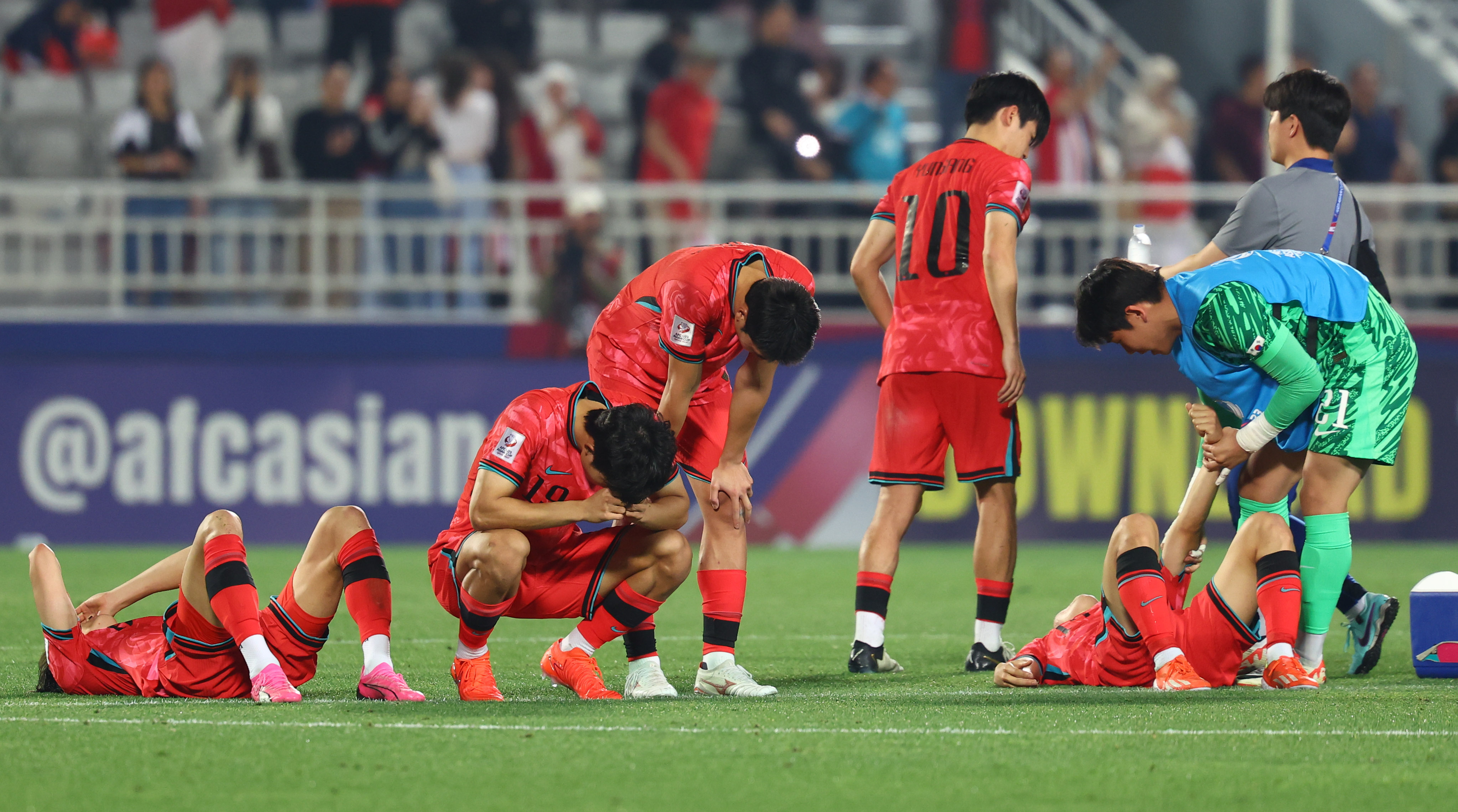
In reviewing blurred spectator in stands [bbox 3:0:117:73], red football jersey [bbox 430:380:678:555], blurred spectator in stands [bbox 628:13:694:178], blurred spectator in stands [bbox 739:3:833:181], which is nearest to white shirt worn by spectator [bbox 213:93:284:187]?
→ blurred spectator in stands [bbox 3:0:117:73]

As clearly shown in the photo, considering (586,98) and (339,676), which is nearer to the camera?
(339,676)

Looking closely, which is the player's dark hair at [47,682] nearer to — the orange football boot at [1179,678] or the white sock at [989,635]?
the white sock at [989,635]

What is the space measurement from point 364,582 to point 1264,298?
10.2 ft

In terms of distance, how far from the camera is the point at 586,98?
1762 cm

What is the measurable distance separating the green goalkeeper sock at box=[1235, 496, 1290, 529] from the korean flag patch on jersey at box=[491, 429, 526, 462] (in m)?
2.57

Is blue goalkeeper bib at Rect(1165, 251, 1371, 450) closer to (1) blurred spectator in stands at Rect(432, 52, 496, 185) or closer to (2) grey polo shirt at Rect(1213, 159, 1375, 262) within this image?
(2) grey polo shirt at Rect(1213, 159, 1375, 262)

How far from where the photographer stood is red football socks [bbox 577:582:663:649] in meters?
5.91

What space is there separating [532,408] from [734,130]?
10820 mm

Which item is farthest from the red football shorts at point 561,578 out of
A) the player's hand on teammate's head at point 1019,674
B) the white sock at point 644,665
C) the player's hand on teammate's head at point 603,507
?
the player's hand on teammate's head at point 1019,674

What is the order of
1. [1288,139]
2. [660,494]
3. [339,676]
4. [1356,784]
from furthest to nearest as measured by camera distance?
[1288,139]
[339,676]
[660,494]
[1356,784]

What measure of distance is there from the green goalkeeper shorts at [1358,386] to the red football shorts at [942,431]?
1256 mm

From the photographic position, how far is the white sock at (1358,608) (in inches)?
260

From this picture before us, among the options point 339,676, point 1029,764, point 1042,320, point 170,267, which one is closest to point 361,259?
point 170,267

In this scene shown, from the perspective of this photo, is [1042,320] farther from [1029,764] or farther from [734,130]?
[1029,764]
